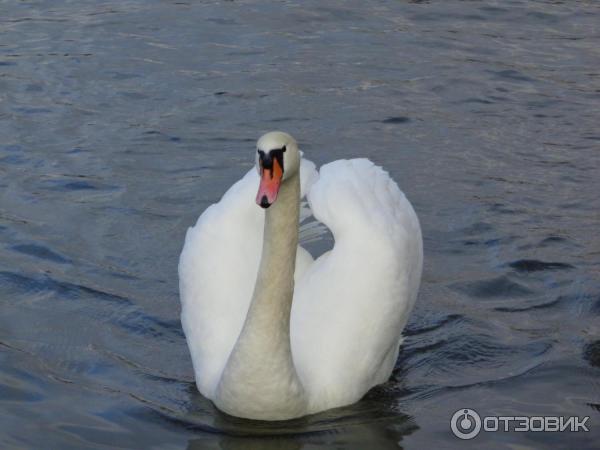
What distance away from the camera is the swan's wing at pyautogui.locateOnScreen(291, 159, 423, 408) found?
579cm

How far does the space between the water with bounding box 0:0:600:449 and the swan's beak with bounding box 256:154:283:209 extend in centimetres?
127

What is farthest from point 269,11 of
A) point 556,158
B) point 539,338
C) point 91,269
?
point 539,338

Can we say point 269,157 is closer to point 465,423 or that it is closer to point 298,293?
point 298,293

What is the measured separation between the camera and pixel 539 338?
671cm

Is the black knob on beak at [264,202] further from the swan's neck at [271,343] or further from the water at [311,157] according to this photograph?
the water at [311,157]

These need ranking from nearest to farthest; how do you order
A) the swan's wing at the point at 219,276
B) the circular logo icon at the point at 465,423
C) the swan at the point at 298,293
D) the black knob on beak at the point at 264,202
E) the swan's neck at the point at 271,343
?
the black knob on beak at the point at 264,202 < the swan's neck at the point at 271,343 < the swan at the point at 298,293 < the circular logo icon at the point at 465,423 < the swan's wing at the point at 219,276

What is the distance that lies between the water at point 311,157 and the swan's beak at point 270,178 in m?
1.27

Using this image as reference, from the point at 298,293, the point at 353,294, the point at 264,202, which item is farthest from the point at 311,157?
the point at 264,202

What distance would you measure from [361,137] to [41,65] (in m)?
3.34

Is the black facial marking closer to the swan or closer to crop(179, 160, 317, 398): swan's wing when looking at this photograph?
the swan

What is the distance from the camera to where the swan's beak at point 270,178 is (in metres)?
4.86

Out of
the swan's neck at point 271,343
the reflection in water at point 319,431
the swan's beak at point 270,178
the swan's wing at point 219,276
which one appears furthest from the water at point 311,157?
the swan's beak at point 270,178

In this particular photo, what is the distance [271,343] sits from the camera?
547 cm

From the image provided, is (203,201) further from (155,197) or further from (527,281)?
(527,281)
